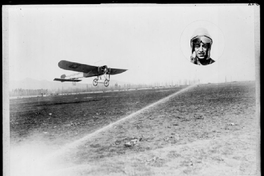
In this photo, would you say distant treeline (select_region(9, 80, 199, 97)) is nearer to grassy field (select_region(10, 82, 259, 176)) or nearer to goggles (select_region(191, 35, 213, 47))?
grassy field (select_region(10, 82, 259, 176))

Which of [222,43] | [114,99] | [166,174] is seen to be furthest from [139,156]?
[222,43]

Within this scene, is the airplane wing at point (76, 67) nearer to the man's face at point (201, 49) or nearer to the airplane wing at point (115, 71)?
the airplane wing at point (115, 71)

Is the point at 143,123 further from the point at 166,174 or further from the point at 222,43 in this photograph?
the point at 222,43

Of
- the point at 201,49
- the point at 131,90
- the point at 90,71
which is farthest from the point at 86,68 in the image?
the point at 201,49

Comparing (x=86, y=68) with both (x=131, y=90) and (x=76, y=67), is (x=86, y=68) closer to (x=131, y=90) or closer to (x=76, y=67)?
(x=76, y=67)

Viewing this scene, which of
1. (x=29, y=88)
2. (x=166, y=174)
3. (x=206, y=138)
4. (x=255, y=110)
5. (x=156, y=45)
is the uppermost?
(x=156, y=45)

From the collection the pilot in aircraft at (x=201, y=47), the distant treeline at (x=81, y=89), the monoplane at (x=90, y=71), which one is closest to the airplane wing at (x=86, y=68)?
the monoplane at (x=90, y=71)

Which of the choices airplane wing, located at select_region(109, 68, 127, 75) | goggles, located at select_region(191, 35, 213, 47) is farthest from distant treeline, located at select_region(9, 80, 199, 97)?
goggles, located at select_region(191, 35, 213, 47)
